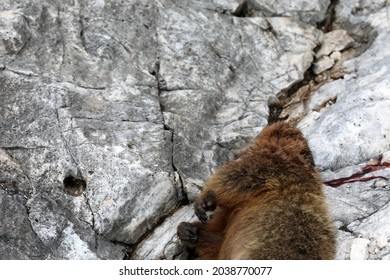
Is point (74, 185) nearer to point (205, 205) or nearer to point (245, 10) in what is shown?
point (205, 205)

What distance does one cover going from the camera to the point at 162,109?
7918mm

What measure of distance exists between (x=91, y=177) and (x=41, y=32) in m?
1.95

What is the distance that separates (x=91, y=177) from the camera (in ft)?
23.2

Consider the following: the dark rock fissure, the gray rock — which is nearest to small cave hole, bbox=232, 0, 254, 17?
the dark rock fissure

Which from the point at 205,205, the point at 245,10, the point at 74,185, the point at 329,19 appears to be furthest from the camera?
the point at 329,19

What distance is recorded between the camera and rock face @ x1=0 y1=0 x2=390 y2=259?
6.96 metres

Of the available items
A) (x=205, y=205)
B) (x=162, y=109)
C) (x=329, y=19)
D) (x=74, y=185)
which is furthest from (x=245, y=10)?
(x=74, y=185)

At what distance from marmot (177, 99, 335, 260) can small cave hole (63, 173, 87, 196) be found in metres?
1.03

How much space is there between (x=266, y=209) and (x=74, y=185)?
190cm

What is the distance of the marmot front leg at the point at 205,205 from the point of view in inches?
276

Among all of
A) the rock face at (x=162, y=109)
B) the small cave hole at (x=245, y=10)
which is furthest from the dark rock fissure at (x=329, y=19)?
the small cave hole at (x=245, y=10)

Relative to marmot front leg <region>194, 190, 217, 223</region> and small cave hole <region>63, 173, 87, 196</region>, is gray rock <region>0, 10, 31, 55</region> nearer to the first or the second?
small cave hole <region>63, 173, 87, 196</region>

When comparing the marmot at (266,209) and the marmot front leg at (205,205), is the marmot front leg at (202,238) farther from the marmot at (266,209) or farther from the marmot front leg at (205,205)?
the marmot front leg at (205,205)

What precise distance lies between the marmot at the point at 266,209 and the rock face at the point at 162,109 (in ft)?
Answer: 1.09
